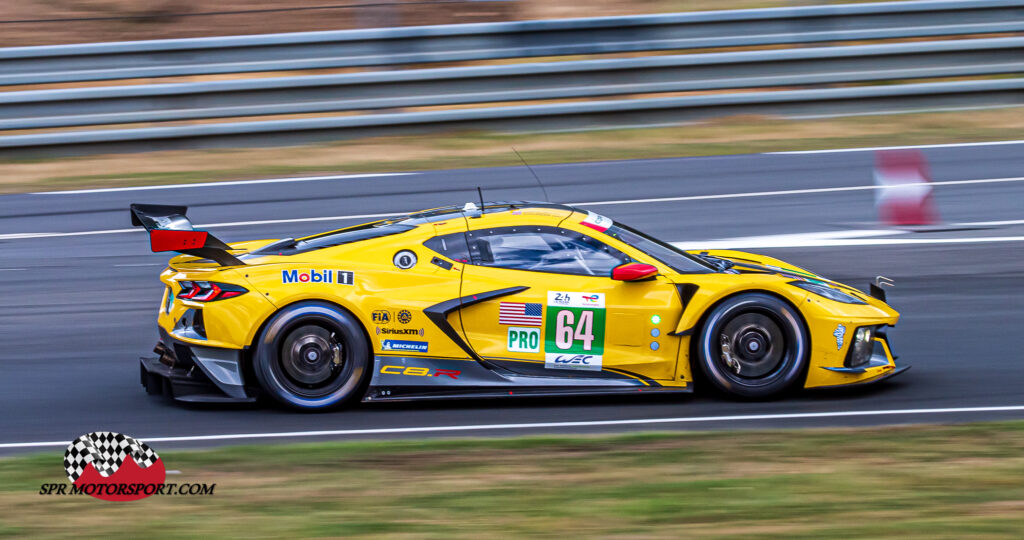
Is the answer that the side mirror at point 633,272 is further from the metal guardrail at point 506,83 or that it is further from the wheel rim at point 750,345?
the metal guardrail at point 506,83

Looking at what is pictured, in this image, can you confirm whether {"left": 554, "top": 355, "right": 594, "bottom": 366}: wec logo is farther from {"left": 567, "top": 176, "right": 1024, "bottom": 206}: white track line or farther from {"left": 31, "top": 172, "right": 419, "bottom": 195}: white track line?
{"left": 31, "top": 172, "right": 419, "bottom": 195}: white track line

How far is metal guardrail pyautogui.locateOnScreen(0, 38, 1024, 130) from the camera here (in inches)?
585

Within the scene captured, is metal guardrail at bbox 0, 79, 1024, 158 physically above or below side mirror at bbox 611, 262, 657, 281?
above

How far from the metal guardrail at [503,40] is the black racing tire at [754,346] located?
30.1 ft

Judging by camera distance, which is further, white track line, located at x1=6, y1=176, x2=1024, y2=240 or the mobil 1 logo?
white track line, located at x1=6, y1=176, x2=1024, y2=240

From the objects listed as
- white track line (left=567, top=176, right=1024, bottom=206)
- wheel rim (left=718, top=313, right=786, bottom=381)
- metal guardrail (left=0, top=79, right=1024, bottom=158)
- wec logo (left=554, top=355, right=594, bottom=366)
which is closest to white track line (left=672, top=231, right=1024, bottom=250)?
white track line (left=567, top=176, right=1024, bottom=206)

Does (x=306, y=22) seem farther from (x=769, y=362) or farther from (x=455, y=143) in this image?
(x=769, y=362)

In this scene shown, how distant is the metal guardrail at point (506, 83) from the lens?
14852 mm

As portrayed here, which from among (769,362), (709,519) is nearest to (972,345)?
(769,362)

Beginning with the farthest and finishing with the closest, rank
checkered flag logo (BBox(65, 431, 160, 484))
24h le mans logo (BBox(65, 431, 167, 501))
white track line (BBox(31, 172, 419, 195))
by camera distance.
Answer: white track line (BBox(31, 172, 419, 195))
checkered flag logo (BBox(65, 431, 160, 484))
24h le mans logo (BBox(65, 431, 167, 501))

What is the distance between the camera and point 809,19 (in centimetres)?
1595

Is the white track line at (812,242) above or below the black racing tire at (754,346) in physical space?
above

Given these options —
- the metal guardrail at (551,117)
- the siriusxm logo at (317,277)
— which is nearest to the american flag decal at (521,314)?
the siriusxm logo at (317,277)

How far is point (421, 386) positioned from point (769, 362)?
2124 millimetres
